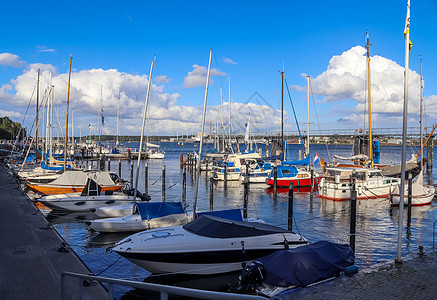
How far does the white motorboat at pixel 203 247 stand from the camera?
13.7 m

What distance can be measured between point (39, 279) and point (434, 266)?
12.8m

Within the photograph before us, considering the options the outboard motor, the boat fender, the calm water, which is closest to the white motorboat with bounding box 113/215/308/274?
the calm water

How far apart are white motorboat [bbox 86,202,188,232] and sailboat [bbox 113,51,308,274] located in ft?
19.0

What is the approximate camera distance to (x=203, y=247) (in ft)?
45.3

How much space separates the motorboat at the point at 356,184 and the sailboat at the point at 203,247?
21137 millimetres

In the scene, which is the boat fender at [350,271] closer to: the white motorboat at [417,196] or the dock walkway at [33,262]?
the dock walkway at [33,262]

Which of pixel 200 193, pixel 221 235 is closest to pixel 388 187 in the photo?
pixel 200 193

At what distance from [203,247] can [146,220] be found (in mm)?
7958

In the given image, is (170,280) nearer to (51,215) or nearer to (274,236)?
(274,236)

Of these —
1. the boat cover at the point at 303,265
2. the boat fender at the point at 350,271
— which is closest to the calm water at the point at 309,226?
the boat fender at the point at 350,271

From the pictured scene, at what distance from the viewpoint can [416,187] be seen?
103ft

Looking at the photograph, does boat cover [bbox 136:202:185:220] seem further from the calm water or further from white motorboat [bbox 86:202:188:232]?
the calm water

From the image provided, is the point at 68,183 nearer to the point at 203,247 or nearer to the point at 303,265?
the point at 203,247

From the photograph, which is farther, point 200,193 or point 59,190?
point 200,193
